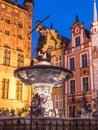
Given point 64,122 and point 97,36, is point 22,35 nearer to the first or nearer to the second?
point 97,36

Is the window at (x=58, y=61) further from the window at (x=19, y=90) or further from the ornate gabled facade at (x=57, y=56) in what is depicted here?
the window at (x=19, y=90)

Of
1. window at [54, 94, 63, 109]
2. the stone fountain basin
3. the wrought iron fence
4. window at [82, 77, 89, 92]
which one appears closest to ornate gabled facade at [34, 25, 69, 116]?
window at [54, 94, 63, 109]

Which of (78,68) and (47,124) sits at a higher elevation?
(78,68)

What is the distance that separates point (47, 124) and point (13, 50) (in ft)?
65.2

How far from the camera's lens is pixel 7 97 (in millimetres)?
27641

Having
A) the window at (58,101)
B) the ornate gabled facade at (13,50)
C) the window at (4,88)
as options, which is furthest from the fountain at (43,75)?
the window at (58,101)

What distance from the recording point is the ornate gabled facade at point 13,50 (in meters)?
28.1

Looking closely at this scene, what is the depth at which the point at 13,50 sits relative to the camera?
30.1m

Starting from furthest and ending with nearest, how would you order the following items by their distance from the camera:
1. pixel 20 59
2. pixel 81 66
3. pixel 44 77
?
pixel 20 59
pixel 81 66
pixel 44 77

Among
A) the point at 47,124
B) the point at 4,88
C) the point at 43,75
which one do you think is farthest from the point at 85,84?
the point at 47,124

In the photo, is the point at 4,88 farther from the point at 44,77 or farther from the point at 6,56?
the point at 44,77

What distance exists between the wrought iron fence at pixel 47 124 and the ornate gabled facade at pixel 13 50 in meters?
15.8

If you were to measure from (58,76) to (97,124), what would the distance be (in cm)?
432

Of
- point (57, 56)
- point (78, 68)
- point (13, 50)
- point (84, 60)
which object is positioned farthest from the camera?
point (13, 50)
